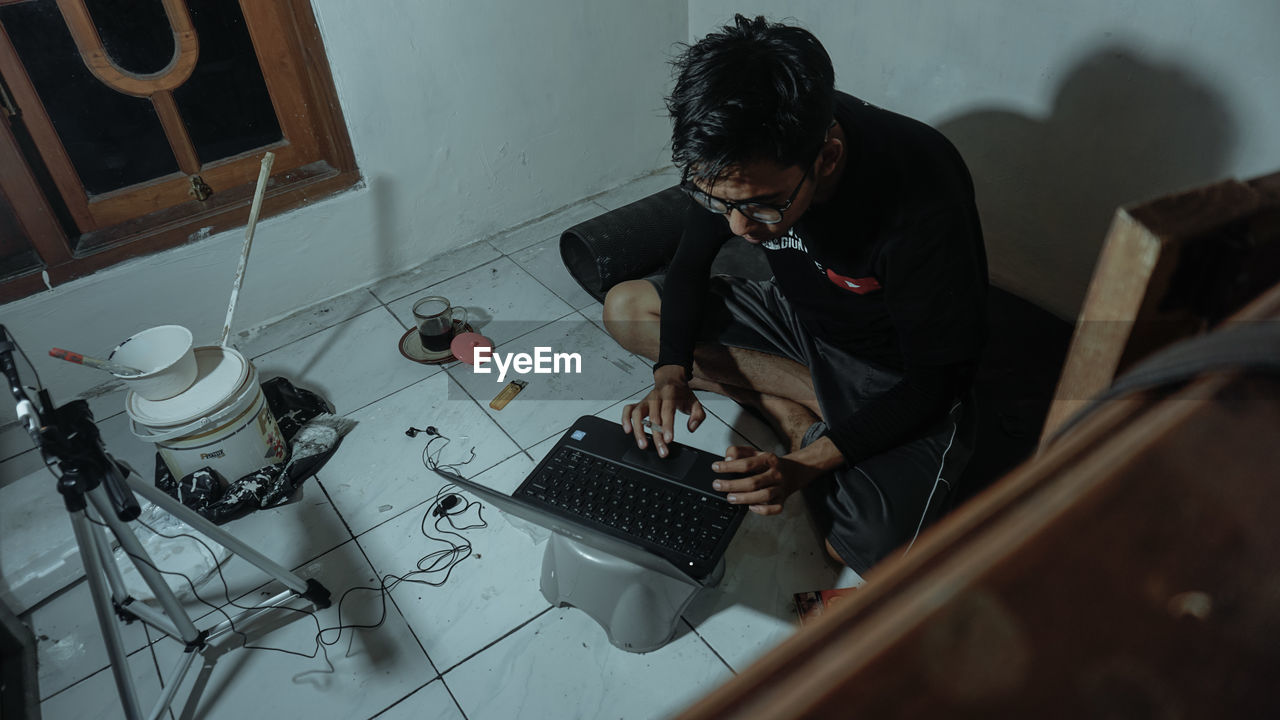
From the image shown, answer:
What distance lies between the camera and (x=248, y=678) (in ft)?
4.41

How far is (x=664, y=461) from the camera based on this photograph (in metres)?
1.29

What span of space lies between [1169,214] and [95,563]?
1348 mm

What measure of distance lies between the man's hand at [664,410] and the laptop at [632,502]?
0.09 feet

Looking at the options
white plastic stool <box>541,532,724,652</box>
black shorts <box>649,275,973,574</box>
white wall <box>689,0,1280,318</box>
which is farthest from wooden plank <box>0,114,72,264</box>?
white wall <box>689,0,1280,318</box>

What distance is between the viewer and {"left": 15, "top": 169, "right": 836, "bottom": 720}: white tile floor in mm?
1301

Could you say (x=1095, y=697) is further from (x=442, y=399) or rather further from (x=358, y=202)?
(x=358, y=202)

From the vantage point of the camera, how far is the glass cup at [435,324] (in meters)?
2.04

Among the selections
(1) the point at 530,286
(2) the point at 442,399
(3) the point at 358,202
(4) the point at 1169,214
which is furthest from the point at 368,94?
(4) the point at 1169,214

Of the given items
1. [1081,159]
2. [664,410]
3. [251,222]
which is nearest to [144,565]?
[664,410]

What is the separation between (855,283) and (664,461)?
1.63ft

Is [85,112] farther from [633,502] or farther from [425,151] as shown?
[633,502]

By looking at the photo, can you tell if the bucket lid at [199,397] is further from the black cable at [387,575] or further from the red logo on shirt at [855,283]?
the red logo on shirt at [855,283]

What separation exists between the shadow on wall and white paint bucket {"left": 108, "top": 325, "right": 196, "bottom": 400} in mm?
2075

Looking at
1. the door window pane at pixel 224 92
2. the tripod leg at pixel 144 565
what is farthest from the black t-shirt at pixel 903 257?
the door window pane at pixel 224 92
